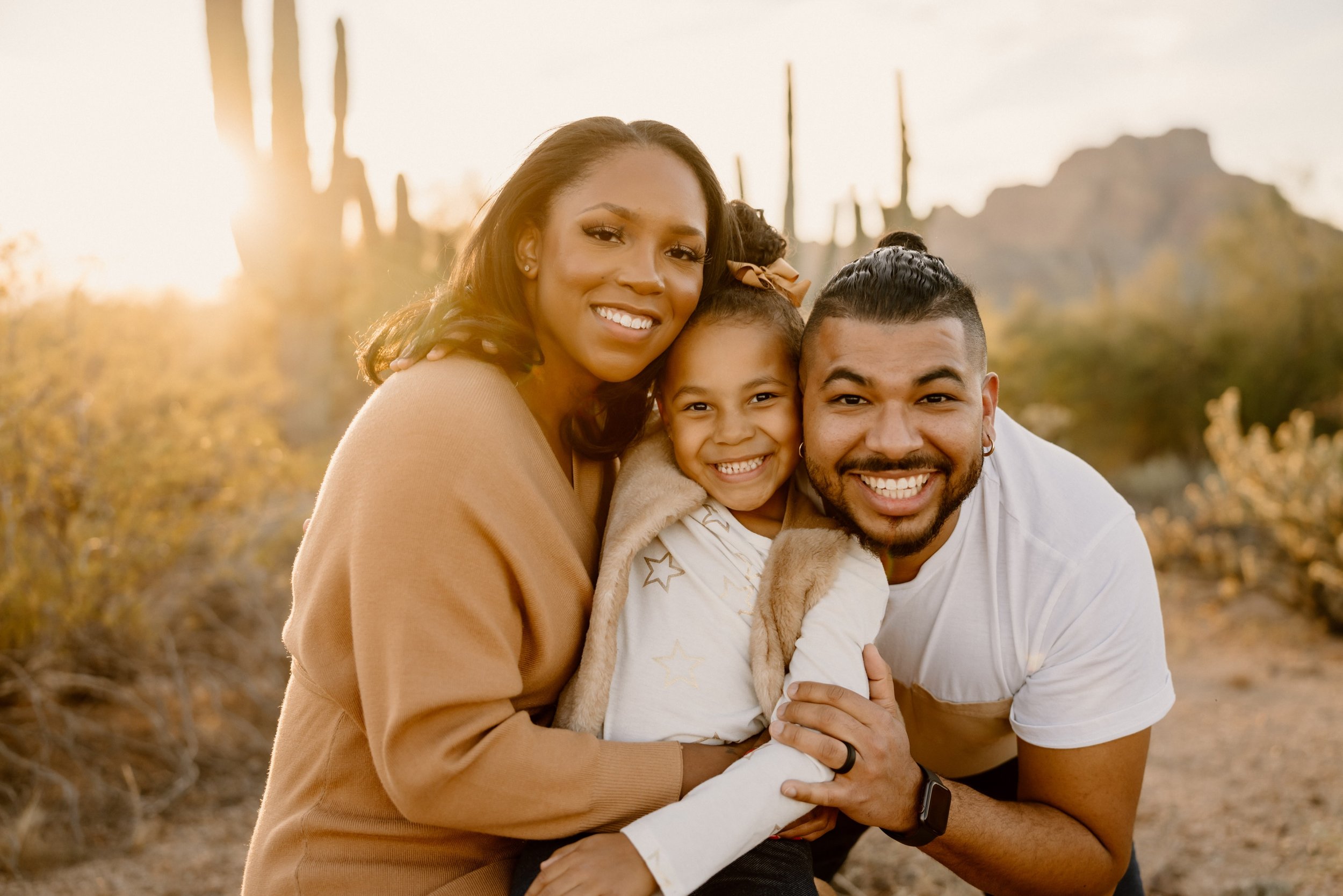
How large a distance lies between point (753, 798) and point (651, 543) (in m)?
0.72

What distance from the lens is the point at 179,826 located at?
12.4 ft

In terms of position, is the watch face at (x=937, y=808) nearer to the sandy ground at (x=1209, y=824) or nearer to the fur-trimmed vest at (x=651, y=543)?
the fur-trimmed vest at (x=651, y=543)

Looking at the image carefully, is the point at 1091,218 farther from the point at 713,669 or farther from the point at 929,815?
the point at 713,669

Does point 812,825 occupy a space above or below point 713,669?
below

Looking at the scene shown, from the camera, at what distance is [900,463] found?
88.8 inches

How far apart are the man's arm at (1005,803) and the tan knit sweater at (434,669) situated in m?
0.38

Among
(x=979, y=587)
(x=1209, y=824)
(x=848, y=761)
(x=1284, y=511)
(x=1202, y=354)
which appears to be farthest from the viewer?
(x=1202, y=354)

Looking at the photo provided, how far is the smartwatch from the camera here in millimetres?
2100

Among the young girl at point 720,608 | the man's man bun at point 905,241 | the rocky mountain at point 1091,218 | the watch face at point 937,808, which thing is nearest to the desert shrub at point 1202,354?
the man's man bun at point 905,241

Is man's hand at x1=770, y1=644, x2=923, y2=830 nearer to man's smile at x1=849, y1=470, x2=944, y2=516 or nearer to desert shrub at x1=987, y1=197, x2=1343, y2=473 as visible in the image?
man's smile at x1=849, y1=470, x2=944, y2=516

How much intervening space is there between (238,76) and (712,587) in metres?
8.64

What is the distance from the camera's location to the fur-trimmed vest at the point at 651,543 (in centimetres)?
204

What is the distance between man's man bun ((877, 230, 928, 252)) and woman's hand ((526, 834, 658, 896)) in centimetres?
184

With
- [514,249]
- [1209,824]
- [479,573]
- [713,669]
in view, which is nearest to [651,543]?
[713,669]
